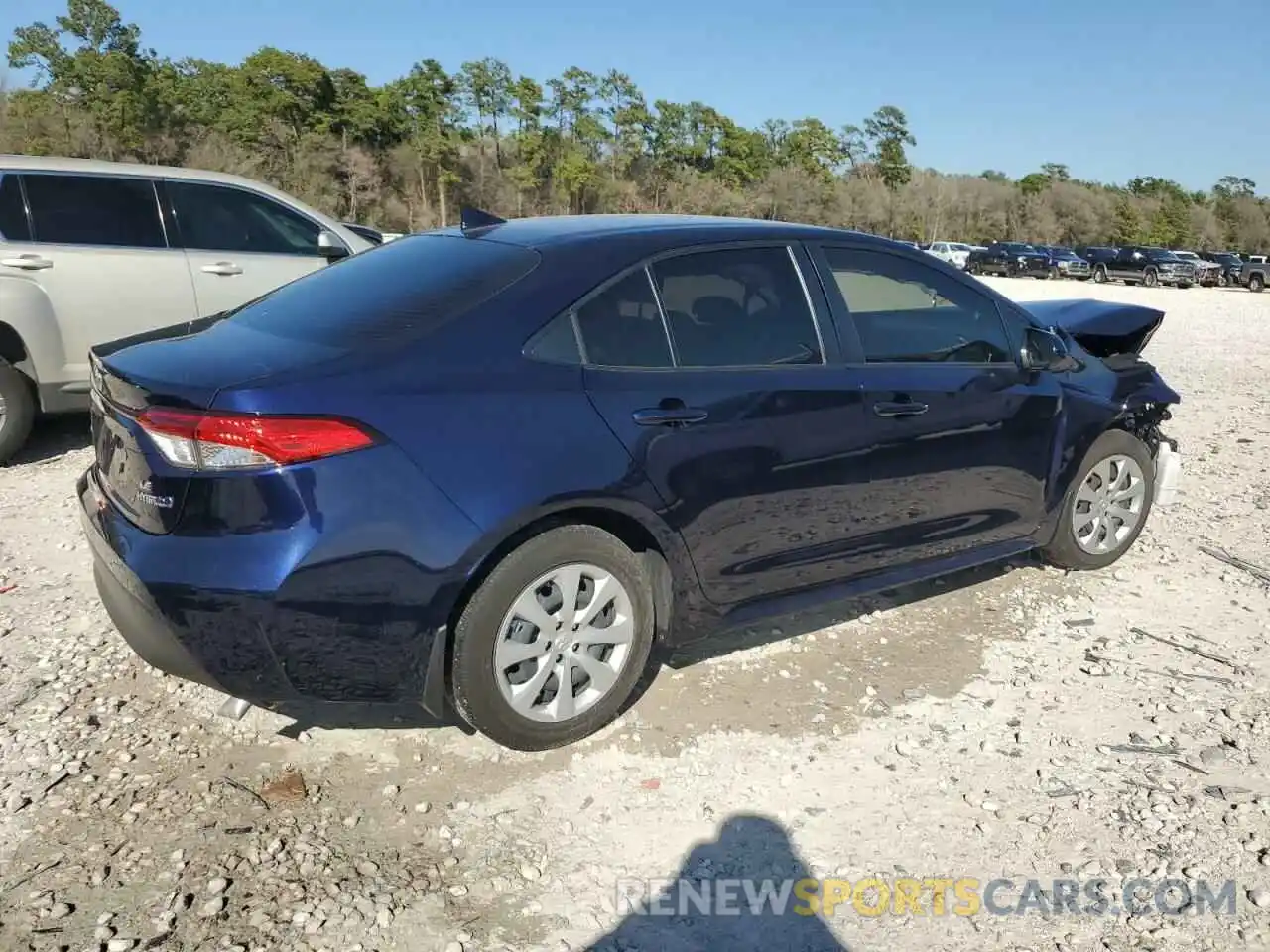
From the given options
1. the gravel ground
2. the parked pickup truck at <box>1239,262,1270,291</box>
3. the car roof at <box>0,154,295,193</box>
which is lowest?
the parked pickup truck at <box>1239,262,1270,291</box>

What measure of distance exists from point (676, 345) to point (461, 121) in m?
75.4

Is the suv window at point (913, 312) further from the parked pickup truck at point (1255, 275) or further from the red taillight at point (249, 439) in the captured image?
the parked pickup truck at point (1255, 275)

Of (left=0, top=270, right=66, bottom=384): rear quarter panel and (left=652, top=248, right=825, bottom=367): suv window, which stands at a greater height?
(left=652, top=248, right=825, bottom=367): suv window

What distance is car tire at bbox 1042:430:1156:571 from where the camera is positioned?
4.55 meters

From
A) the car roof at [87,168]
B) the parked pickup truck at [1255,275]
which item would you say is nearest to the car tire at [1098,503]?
the car roof at [87,168]

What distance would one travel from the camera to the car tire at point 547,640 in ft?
9.16

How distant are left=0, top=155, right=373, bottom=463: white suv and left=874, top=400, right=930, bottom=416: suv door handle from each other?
4417 mm

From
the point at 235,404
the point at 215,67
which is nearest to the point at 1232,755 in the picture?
the point at 235,404

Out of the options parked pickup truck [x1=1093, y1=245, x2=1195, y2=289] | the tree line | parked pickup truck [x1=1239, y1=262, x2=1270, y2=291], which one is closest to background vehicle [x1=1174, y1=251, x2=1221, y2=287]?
parked pickup truck [x1=1093, y1=245, x2=1195, y2=289]

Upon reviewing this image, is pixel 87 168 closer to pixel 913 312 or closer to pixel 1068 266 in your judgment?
pixel 913 312

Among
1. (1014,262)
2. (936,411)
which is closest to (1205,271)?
(1014,262)

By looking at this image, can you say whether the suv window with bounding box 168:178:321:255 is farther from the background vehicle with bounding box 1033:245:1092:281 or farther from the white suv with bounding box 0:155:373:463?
the background vehicle with bounding box 1033:245:1092:281

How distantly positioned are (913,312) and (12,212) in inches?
217

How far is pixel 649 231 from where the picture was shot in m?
3.38
